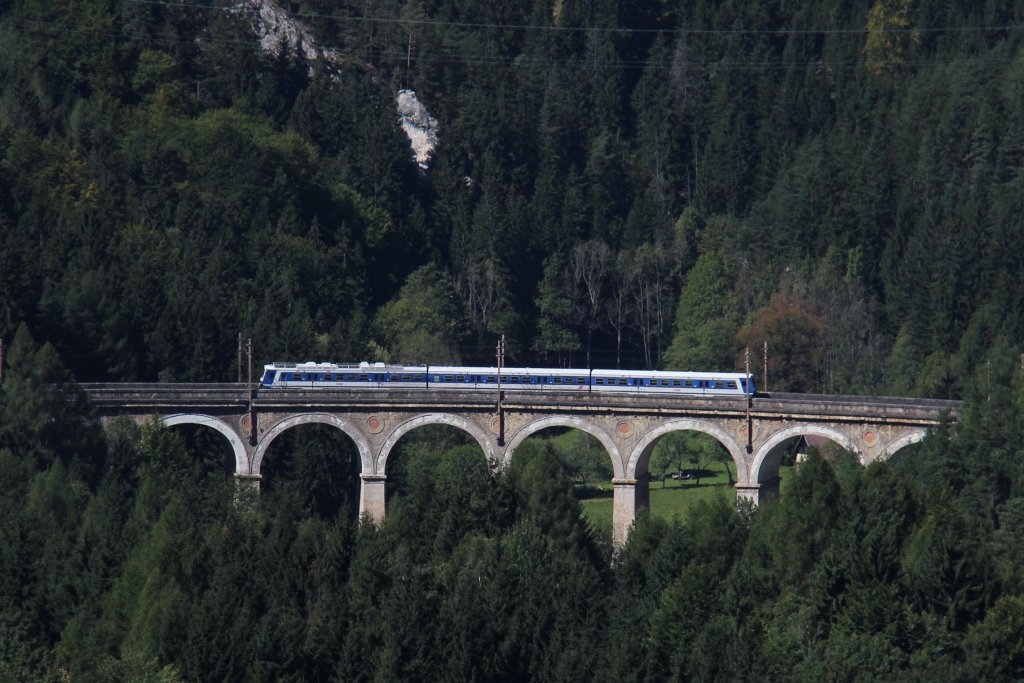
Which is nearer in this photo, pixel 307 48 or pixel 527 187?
pixel 527 187

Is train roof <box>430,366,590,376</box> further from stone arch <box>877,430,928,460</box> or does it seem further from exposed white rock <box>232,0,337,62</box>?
exposed white rock <box>232,0,337,62</box>

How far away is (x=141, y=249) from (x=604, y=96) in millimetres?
44387

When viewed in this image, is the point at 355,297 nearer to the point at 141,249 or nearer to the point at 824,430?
the point at 141,249

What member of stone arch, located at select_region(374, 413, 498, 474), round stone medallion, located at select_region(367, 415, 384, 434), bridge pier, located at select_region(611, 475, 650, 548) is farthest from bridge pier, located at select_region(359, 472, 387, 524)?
bridge pier, located at select_region(611, 475, 650, 548)

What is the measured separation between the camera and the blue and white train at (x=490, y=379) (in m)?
132

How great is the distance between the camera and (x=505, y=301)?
16875cm

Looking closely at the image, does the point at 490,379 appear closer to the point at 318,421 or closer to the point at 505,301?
the point at 318,421

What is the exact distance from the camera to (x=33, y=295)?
13938 centimetres

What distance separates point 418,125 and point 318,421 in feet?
174

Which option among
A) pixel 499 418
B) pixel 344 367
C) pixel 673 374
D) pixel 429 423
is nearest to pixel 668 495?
pixel 673 374

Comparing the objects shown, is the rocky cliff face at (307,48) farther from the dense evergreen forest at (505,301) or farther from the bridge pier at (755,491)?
the bridge pier at (755,491)

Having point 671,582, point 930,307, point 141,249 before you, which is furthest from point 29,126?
point 671,582

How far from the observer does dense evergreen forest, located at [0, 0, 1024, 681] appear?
96.4 m

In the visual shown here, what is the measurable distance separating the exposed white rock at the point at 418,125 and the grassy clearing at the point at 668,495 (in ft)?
125
